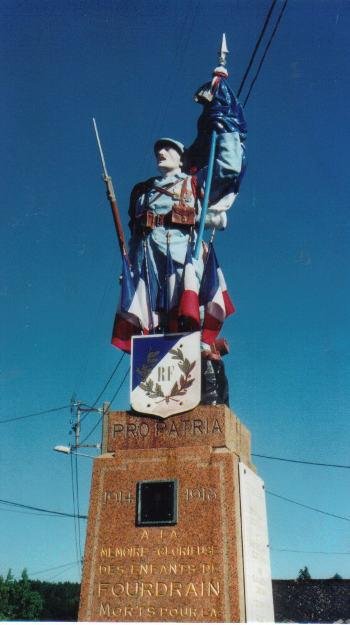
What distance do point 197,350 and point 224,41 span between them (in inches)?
175

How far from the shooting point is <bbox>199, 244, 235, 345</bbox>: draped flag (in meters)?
6.45

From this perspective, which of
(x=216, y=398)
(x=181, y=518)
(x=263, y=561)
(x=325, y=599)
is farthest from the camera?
(x=325, y=599)

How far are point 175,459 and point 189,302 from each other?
1652mm

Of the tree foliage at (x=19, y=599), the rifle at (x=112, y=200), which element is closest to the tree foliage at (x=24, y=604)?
the tree foliage at (x=19, y=599)

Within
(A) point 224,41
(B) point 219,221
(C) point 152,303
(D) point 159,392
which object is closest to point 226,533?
(D) point 159,392

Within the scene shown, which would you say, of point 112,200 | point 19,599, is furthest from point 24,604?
point 112,200

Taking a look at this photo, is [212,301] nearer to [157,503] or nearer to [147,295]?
[147,295]

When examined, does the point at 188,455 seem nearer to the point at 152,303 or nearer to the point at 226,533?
the point at 226,533

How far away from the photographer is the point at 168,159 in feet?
24.2

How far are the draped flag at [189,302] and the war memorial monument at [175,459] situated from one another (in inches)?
0.5

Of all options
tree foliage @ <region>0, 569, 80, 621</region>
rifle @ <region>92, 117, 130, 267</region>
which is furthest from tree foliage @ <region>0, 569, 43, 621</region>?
rifle @ <region>92, 117, 130, 267</region>

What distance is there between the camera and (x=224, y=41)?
7750 millimetres

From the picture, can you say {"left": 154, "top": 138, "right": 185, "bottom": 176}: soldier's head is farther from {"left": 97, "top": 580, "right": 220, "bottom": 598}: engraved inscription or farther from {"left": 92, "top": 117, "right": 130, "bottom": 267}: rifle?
{"left": 97, "top": 580, "right": 220, "bottom": 598}: engraved inscription

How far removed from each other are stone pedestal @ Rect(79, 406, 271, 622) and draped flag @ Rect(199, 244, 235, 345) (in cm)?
115
